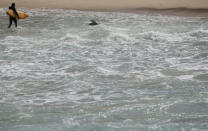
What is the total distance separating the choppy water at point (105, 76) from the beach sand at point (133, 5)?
2.56 metres

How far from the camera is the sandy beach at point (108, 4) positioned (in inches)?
896

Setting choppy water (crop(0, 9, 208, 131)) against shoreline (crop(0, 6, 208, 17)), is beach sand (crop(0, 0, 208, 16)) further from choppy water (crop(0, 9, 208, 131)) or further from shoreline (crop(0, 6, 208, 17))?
choppy water (crop(0, 9, 208, 131))

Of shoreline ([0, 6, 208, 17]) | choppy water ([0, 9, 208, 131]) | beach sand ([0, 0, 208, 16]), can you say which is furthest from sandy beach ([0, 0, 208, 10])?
choppy water ([0, 9, 208, 131])

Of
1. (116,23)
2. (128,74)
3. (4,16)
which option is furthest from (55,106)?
(4,16)

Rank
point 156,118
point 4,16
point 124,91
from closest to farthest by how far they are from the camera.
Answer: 1. point 156,118
2. point 124,91
3. point 4,16

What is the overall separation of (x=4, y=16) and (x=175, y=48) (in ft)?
→ 34.3

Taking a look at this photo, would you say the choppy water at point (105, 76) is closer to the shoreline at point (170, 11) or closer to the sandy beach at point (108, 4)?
the shoreline at point (170, 11)

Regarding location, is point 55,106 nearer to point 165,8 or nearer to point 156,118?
point 156,118

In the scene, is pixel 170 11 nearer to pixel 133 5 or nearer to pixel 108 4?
pixel 133 5

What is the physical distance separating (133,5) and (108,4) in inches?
54.8

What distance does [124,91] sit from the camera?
10023 mm

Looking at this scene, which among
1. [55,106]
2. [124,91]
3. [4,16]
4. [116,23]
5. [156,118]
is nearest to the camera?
[156,118]

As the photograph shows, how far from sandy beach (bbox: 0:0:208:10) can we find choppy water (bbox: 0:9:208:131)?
3.44m

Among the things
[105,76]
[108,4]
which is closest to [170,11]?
[108,4]
